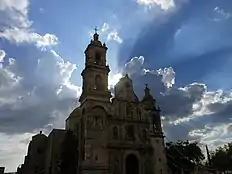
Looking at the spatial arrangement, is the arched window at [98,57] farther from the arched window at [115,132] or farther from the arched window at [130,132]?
the arched window at [130,132]

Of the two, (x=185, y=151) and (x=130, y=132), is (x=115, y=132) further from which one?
(x=185, y=151)

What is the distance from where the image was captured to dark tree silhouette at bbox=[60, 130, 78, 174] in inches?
1454

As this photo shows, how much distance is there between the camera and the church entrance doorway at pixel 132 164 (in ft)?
120

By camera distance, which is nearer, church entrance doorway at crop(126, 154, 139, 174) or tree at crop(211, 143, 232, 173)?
church entrance doorway at crop(126, 154, 139, 174)

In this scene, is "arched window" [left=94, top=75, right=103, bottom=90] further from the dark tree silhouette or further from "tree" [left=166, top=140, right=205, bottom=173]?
"tree" [left=166, top=140, right=205, bottom=173]

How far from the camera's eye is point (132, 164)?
37375 millimetres

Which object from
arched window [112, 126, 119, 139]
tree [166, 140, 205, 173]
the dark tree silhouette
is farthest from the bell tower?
tree [166, 140, 205, 173]

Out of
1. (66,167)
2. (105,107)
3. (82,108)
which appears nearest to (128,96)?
(105,107)

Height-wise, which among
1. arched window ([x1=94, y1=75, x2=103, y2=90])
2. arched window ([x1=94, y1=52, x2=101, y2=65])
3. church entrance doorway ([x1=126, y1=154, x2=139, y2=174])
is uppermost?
arched window ([x1=94, y1=52, x2=101, y2=65])

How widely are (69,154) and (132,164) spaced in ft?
29.7

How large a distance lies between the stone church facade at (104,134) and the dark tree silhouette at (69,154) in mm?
337

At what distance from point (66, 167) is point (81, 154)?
3970 millimetres

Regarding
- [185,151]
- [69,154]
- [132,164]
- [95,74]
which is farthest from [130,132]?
[185,151]

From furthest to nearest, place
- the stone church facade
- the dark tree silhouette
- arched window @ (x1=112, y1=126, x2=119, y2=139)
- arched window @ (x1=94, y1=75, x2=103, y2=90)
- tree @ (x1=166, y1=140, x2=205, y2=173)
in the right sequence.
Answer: tree @ (x1=166, y1=140, x2=205, y2=173)
arched window @ (x1=94, y1=75, x2=103, y2=90)
arched window @ (x1=112, y1=126, x2=119, y2=139)
the dark tree silhouette
the stone church facade
